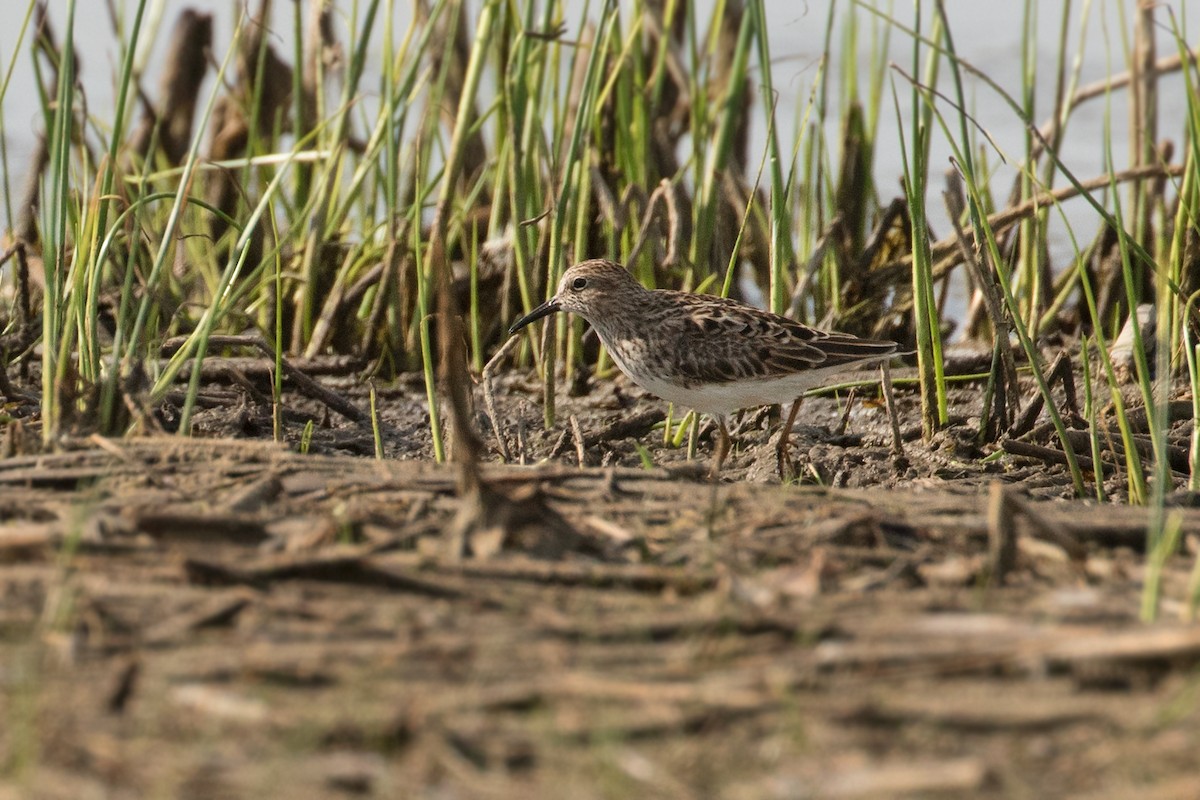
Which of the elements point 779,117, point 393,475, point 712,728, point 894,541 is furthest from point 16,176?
point 712,728

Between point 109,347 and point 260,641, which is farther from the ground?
point 109,347

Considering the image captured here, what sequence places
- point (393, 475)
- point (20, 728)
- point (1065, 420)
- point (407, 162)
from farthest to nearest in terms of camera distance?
point (407, 162), point (1065, 420), point (393, 475), point (20, 728)

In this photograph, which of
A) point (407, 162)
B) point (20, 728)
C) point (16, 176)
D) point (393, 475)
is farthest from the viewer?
point (16, 176)

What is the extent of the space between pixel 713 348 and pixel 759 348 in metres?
0.19

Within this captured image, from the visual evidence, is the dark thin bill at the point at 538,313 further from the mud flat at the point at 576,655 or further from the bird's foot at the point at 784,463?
the mud flat at the point at 576,655

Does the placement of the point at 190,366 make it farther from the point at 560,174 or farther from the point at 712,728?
the point at 712,728

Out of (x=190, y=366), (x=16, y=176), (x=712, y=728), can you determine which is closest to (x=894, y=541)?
(x=712, y=728)

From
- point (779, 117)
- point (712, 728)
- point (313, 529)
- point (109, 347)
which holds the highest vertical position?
point (779, 117)

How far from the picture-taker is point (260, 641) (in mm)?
2951

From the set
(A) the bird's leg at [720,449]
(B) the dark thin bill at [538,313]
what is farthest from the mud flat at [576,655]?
(B) the dark thin bill at [538,313]

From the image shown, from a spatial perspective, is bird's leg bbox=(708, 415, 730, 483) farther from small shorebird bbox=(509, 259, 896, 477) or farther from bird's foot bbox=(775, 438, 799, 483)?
bird's foot bbox=(775, 438, 799, 483)

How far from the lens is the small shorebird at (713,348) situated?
609 cm

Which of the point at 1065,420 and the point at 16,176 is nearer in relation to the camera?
the point at 1065,420

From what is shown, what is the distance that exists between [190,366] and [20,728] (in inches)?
174
